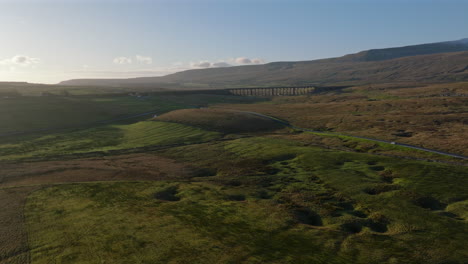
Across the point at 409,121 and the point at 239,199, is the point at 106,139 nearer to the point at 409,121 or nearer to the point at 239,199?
the point at 239,199

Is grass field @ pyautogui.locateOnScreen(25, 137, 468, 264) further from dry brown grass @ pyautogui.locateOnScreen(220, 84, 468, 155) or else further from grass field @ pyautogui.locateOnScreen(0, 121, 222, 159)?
grass field @ pyautogui.locateOnScreen(0, 121, 222, 159)

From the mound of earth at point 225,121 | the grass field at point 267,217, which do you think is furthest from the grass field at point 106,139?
the grass field at point 267,217

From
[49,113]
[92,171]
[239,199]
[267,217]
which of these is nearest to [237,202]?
[239,199]

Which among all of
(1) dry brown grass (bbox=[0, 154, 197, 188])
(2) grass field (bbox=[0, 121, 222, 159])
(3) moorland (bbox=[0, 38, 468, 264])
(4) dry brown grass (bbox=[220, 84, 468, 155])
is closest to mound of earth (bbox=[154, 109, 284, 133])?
(2) grass field (bbox=[0, 121, 222, 159])

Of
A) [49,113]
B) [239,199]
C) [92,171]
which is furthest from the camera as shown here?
[49,113]

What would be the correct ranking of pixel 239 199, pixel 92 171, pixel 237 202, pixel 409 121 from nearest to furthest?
pixel 237 202 → pixel 239 199 → pixel 92 171 → pixel 409 121

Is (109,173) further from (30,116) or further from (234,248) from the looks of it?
(30,116)

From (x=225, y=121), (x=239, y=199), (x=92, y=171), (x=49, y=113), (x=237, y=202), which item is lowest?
(x=239, y=199)
